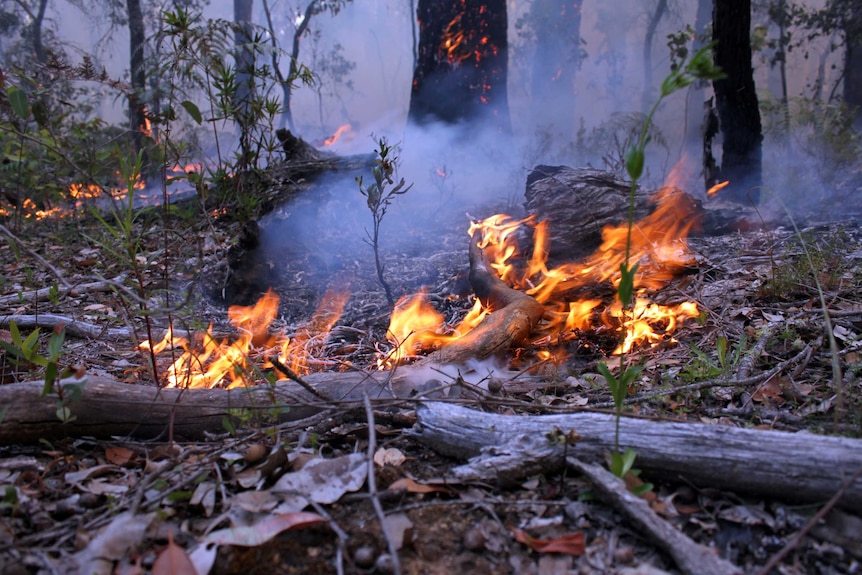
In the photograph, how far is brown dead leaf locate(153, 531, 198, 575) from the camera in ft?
3.70

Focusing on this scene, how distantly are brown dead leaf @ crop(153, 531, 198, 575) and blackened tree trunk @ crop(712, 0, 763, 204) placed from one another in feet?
15.2

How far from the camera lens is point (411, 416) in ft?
5.97

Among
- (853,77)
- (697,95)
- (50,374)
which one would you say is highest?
(697,95)

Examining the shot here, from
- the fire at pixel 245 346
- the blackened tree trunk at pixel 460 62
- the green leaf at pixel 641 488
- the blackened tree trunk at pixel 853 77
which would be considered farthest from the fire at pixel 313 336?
the blackened tree trunk at pixel 853 77

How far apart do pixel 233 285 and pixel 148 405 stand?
7.31ft

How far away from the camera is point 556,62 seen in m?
17.9

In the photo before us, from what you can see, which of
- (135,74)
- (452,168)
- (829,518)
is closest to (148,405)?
(829,518)

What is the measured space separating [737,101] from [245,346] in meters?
4.60

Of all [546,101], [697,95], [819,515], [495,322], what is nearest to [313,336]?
[495,322]

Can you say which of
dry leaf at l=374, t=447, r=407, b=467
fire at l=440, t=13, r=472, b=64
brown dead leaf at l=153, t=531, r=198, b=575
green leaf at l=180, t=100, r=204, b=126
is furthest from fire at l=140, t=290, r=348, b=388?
fire at l=440, t=13, r=472, b=64

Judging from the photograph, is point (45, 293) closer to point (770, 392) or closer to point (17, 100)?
point (17, 100)

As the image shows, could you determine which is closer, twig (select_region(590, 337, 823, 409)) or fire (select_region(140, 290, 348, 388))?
twig (select_region(590, 337, 823, 409))

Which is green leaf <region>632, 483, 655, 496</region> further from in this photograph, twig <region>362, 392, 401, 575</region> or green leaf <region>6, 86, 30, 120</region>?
green leaf <region>6, 86, 30, 120</region>

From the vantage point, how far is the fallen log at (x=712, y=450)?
49.5 inches
